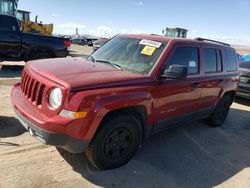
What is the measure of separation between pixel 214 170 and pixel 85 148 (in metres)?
2.14

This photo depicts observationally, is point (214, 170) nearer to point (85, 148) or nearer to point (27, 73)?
point (85, 148)

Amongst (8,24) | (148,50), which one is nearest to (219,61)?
(148,50)

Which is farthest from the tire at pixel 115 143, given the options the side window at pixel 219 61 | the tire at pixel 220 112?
the tire at pixel 220 112

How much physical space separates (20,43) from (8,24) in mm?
823

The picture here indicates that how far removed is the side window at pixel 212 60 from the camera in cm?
549

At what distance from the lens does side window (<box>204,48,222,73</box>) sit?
5.49m

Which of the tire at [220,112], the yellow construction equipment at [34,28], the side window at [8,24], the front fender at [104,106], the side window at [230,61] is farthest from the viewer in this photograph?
the yellow construction equipment at [34,28]

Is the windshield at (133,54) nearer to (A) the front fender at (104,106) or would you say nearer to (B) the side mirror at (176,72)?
(B) the side mirror at (176,72)

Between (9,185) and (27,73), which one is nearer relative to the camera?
(9,185)

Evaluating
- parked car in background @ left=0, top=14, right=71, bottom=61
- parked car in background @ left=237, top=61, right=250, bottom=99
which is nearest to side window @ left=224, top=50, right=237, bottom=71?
parked car in background @ left=237, top=61, right=250, bottom=99

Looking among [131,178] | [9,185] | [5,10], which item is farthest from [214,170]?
[5,10]

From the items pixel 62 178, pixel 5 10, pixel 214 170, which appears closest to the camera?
pixel 62 178

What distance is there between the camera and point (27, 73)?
4160 mm

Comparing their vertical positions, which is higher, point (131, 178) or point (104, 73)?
point (104, 73)
